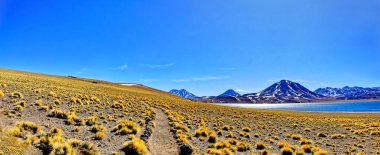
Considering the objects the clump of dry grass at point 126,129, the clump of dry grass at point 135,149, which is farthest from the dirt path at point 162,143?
the clump of dry grass at point 126,129

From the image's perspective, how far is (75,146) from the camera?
12.7 meters

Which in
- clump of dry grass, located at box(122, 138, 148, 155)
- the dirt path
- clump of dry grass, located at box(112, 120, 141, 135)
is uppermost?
clump of dry grass, located at box(112, 120, 141, 135)

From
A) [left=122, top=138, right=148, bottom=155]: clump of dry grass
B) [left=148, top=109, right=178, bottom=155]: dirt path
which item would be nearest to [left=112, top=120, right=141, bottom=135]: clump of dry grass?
[left=148, top=109, right=178, bottom=155]: dirt path

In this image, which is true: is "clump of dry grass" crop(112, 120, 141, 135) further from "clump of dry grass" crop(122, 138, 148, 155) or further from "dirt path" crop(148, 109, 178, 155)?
"clump of dry grass" crop(122, 138, 148, 155)

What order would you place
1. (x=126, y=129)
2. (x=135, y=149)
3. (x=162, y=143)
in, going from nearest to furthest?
(x=135, y=149) → (x=162, y=143) → (x=126, y=129)

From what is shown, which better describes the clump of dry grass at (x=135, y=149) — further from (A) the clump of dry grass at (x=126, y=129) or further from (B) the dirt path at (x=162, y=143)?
(A) the clump of dry grass at (x=126, y=129)

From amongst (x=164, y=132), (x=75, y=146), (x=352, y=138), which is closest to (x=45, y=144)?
(x=75, y=146)

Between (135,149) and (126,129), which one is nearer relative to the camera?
(135,149)

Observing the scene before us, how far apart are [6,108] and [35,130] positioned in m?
6.89

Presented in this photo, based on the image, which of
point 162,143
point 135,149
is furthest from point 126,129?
point 135,149

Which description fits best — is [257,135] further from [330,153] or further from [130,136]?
[130,136]

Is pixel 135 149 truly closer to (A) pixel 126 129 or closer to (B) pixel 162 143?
(B) pixel 162 143

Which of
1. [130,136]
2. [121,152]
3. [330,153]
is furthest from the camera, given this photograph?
[330,153]

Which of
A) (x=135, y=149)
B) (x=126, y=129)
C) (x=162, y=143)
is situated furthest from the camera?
(x=126, y=129)
